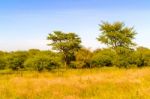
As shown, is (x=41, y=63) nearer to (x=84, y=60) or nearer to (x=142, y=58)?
(x=84, y=60)

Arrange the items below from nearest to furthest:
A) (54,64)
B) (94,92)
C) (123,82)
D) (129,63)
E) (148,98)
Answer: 1. (148,98)
2. (94,92)
3. (123,82)
4. (54,64)
5. (129,63)

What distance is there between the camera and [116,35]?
4978 centimetres

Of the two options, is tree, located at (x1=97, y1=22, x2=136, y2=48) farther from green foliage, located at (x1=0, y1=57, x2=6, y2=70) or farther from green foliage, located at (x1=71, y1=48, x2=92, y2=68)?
green foliage, located at (x1=0, y1=57, x2=6, y2=70)

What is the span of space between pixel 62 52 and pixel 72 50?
7.23ft

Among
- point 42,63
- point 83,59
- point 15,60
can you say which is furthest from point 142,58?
point 15,60

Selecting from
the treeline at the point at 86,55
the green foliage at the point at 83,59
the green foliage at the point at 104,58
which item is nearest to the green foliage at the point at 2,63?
the treeline at the point at 86,55

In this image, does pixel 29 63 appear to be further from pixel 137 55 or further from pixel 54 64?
pixel 137 55

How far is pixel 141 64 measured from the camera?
4559 cm

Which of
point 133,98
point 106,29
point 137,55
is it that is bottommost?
point 133,98

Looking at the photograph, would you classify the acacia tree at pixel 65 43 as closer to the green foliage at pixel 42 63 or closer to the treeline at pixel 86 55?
the treeline at pixel 86 55

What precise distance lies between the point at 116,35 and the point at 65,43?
40.0ft

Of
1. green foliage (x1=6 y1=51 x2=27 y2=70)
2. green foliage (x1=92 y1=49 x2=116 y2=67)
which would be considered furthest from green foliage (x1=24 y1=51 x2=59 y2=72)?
green foliage (x1=92 y1=49 x2=116 y2=67)

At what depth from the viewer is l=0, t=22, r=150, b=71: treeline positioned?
40275mm

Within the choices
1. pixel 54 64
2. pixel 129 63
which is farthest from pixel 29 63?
pixel 129 63
